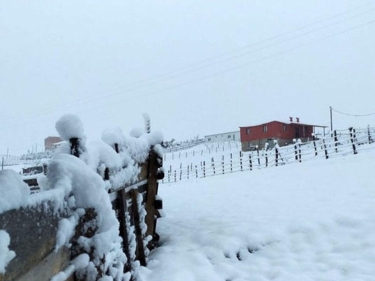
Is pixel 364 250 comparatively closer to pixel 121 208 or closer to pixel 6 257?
pixel 121 208

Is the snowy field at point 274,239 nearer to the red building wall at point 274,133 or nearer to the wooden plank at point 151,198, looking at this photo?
the wooden plank at point 151,198

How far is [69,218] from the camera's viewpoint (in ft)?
6.56

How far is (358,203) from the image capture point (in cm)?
673

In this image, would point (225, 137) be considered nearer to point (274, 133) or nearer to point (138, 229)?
point (274, 133)

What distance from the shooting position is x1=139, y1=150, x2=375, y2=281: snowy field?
14.8ft

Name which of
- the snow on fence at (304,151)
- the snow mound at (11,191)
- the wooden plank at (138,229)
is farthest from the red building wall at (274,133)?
the snow mound at (11,191)

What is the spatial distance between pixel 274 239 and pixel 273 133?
41043mm

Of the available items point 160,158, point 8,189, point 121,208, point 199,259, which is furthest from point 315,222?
point 8,189

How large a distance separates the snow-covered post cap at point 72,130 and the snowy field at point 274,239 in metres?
2.14

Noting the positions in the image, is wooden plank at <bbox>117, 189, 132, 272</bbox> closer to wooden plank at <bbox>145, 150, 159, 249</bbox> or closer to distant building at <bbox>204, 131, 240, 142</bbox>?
wooden plank at <bbox>145, 150, 159, 249</bbox>

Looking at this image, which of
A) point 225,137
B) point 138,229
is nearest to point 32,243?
point 138,229

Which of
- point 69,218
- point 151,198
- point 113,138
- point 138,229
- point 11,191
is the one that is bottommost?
point 138,229

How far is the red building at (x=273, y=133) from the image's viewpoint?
45.7 metres

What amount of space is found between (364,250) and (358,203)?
6.75 ft
